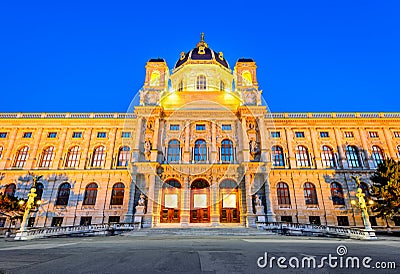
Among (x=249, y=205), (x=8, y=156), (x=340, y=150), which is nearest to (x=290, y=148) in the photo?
(x=340, y=150)

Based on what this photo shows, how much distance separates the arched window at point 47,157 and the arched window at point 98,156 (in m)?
5.94

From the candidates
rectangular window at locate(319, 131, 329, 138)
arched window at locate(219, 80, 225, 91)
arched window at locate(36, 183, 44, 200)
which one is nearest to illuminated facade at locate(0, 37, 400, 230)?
rectangular window at locate(319, 131, 329, 138)

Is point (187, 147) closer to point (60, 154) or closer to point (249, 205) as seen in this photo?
point (249, 205)

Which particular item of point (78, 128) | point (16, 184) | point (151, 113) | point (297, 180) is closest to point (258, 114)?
point (297, 180)

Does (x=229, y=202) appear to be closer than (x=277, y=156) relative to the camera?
Yes

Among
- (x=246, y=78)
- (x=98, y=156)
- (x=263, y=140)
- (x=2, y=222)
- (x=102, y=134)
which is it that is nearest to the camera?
(x=2, y=222)

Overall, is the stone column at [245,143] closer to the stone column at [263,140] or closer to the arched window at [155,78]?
the stone column at [263,140]

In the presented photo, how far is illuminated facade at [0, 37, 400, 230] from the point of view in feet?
91.3

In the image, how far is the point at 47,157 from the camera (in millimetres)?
32344

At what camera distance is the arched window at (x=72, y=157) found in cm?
3197

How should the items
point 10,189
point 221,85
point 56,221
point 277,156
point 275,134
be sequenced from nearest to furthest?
point 56,221
point 10,189
point 277,156
point 275,134
point 221,85

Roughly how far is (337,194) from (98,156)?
3324 cm

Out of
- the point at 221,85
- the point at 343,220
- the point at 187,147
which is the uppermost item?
the point at 221,85

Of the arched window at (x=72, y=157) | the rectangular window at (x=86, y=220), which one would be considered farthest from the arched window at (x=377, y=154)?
the arched window at (x=72, y=157)
